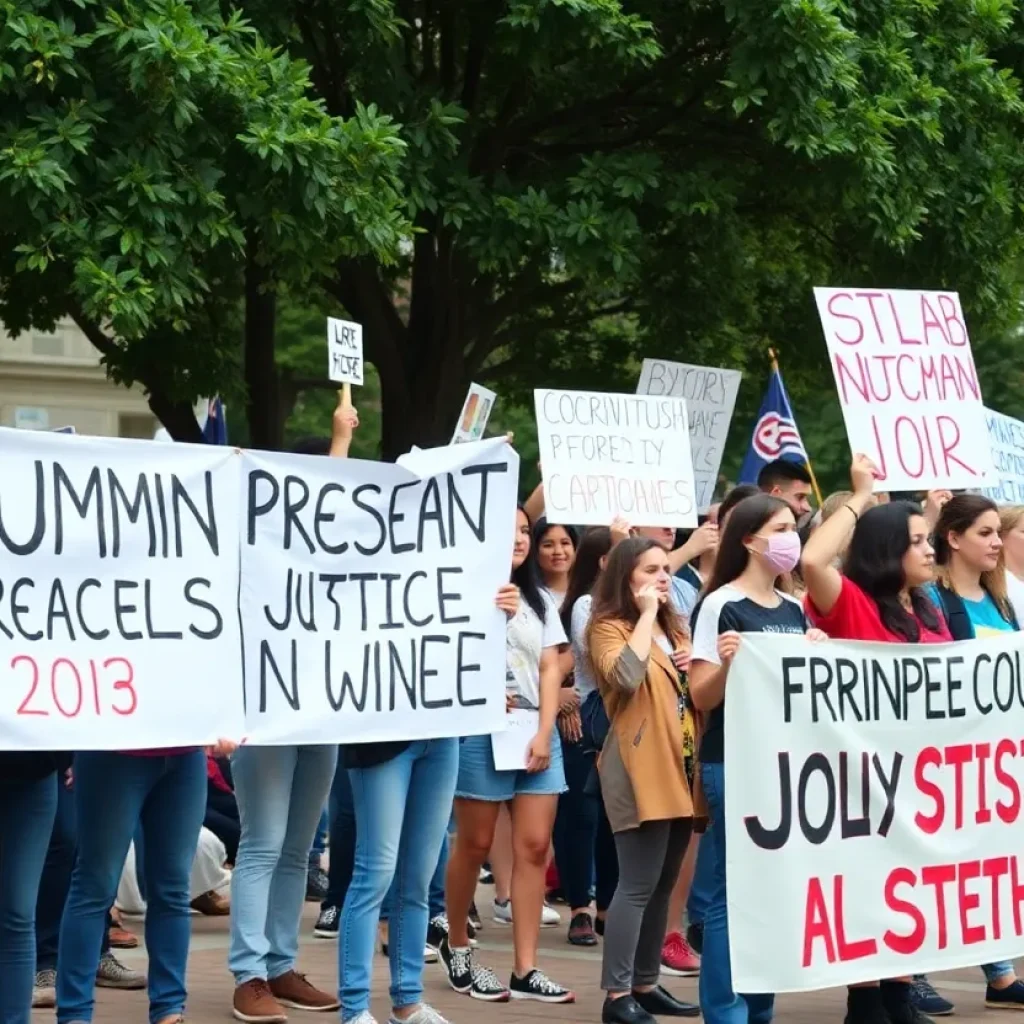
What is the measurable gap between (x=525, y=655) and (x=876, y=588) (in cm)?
157

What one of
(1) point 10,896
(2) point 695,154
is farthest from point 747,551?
(2) point 695,154

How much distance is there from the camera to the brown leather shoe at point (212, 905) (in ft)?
32.0

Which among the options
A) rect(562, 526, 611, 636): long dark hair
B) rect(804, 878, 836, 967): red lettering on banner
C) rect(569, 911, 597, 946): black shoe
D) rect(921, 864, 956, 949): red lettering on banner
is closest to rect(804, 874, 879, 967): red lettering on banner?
rect(804, 878, 836, 967): red lettering on banner

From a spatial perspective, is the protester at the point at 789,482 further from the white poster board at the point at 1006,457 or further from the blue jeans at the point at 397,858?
the blue jeans at the point at 397,858

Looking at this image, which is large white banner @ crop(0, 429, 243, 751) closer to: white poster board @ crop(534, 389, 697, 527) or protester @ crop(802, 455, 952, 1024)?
protester @ crop(802, 455, 952, 1024)

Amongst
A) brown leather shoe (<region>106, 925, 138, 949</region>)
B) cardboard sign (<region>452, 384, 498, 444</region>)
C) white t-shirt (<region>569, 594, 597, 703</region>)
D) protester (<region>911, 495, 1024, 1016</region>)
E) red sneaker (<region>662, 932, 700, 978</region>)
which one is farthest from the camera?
brown leather shoe (<region>106, 925, 138, 949</region>)

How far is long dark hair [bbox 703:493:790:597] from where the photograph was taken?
665cm

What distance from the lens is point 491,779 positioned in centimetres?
780

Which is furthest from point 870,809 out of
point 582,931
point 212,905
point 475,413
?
point 212,905

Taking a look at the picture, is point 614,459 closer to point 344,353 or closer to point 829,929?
point 344,353

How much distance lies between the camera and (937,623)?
23.8 feet

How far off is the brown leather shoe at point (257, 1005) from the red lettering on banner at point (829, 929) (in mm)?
1813

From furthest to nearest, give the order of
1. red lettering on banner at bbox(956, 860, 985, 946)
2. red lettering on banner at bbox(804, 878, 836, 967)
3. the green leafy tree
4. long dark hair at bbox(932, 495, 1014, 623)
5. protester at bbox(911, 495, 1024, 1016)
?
the green leafy tree, long dark hair at bbox(932, 495, 1014, 623), protester at bbox(911, 495, 1024, 1016), red lettering on banner at bbox(956, 860, 985, 946), red lettering on banner at bbox(804, 878, 836, 967)

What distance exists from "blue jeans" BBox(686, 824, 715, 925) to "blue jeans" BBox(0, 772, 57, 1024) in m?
2.42
